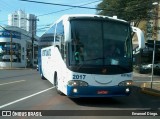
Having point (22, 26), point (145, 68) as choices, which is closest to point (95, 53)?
point (145, 68)

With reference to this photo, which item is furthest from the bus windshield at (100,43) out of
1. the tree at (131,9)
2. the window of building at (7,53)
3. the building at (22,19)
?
the building at (22,19)

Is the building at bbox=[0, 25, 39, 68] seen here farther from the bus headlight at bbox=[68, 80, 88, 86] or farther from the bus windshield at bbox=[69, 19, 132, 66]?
the bus headlight at bbox=[68, 80, 88, 86]

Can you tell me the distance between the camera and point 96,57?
46.7ft

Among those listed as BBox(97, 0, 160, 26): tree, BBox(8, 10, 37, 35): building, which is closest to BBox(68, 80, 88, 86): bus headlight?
BBox(97, 0, 160, 26): tree

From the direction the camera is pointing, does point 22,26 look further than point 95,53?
Yes

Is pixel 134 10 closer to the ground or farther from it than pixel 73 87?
farther from it

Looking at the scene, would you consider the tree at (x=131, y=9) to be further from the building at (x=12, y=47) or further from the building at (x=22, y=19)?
the building at (x=22, y=19)

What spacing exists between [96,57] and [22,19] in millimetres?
58625

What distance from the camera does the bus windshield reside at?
14219mm

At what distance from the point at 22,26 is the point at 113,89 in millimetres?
65528

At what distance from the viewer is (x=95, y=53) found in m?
14.3

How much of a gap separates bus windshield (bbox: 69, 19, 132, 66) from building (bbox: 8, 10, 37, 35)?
5307 centimetres

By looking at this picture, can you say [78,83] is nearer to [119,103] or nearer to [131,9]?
[119,103]

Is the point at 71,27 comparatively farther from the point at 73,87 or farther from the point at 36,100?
the point at 36,100
